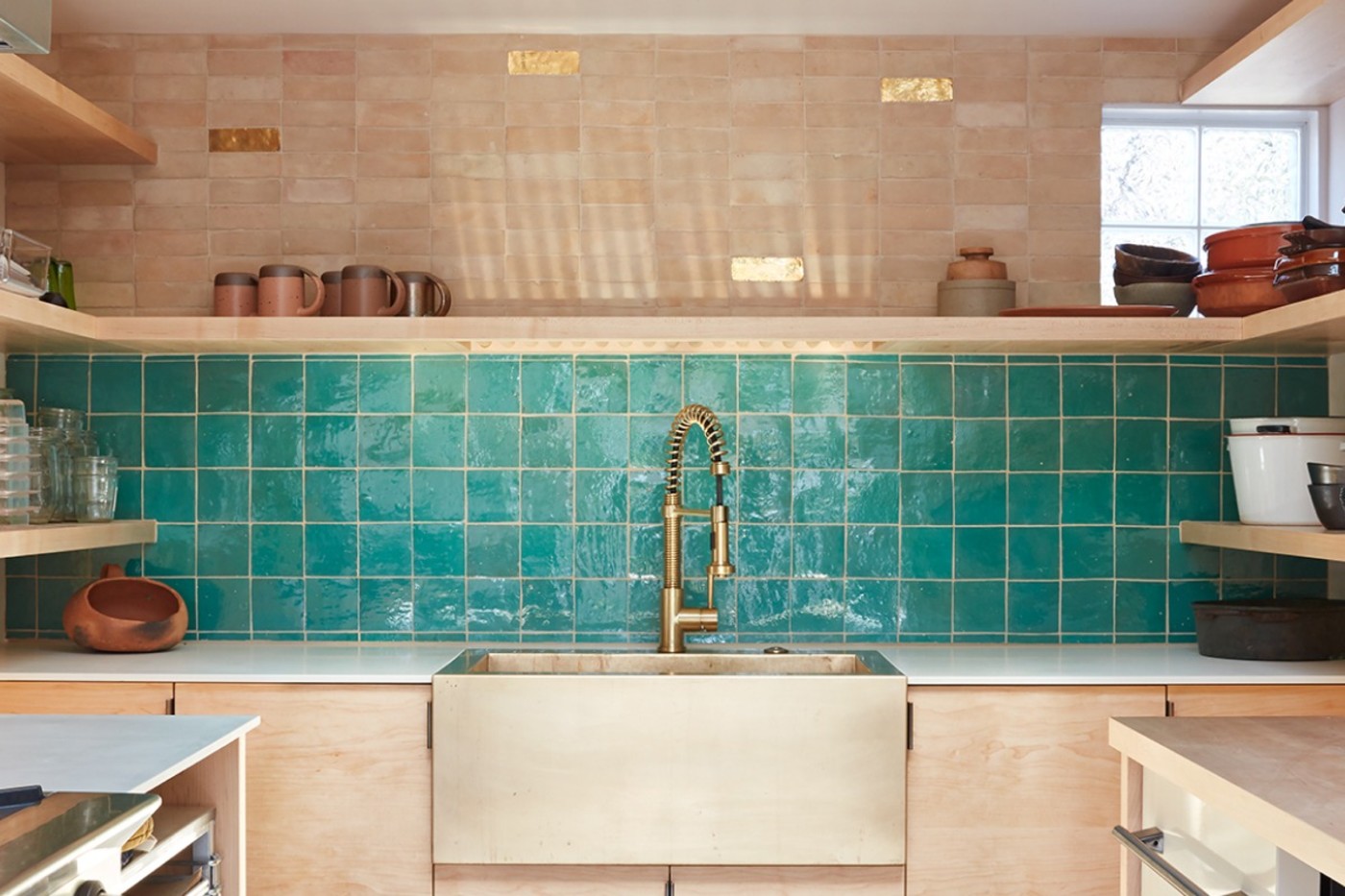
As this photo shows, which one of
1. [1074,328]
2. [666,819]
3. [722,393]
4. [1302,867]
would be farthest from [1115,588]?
[1302,867]

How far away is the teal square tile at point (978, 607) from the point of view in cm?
303

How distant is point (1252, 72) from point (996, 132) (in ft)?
1.92

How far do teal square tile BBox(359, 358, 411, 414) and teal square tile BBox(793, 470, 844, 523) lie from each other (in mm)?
995

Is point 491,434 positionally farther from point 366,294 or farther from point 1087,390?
point 1087,390

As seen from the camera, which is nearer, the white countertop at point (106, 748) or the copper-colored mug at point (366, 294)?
the white countertop at point (106, 748)

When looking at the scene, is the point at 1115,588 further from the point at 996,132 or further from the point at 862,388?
the point at 996,132

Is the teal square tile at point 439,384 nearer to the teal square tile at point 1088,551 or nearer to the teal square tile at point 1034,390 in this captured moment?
the teal square tile at point 1034,390

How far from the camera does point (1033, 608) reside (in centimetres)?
304

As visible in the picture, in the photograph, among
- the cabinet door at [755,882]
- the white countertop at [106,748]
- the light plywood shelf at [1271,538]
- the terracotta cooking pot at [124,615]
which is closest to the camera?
the white countertop at [106,748]

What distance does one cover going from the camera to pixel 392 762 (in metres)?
2.52

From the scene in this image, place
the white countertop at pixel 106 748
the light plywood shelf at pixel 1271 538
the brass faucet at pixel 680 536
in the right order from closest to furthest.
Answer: the white countertop at pixel 106 748, the light plywood shelf at pixel 1271 538, the brass faucet at pixel 680 536

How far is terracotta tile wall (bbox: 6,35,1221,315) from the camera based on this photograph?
9.97 feet

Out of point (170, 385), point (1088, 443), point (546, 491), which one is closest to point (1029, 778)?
point (1088, 443)

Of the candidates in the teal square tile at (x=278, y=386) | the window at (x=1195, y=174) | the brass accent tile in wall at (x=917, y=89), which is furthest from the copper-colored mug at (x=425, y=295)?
the window at (x=1195, y=174)
